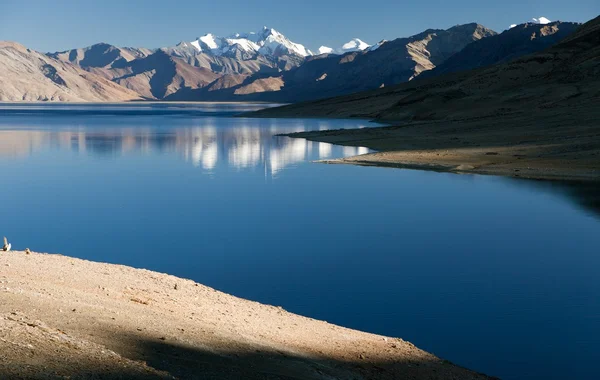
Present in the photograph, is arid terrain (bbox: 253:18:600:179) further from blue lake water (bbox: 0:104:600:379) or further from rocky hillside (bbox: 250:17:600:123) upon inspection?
blue lake water (bbox: 0:104:600:379)

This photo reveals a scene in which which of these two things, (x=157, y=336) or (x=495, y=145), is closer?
(x=157, y=336)

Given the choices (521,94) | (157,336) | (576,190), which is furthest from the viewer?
(521,94)

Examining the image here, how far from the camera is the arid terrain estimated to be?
51.1m

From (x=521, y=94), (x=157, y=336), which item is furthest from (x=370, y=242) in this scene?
(x=521, y=94)

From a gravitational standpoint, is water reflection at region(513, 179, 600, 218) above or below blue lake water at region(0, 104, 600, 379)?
above

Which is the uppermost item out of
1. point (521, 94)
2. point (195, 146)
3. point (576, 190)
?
point (521, 94)

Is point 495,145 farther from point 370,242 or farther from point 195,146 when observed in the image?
point 370,242

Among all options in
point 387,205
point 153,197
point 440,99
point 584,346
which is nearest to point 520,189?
point 387,205

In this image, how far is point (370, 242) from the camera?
87.8 ft

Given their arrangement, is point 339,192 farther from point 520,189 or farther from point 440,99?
point 440,99

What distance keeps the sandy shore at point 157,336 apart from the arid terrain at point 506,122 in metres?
32.7

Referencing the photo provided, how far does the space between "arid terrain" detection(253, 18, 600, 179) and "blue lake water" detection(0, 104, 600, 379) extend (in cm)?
522

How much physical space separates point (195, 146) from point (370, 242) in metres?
47.5

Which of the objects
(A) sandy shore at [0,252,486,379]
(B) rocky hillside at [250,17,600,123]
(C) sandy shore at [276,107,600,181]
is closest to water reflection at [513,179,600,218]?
(C) sandy shore at [276,107,600,181]
